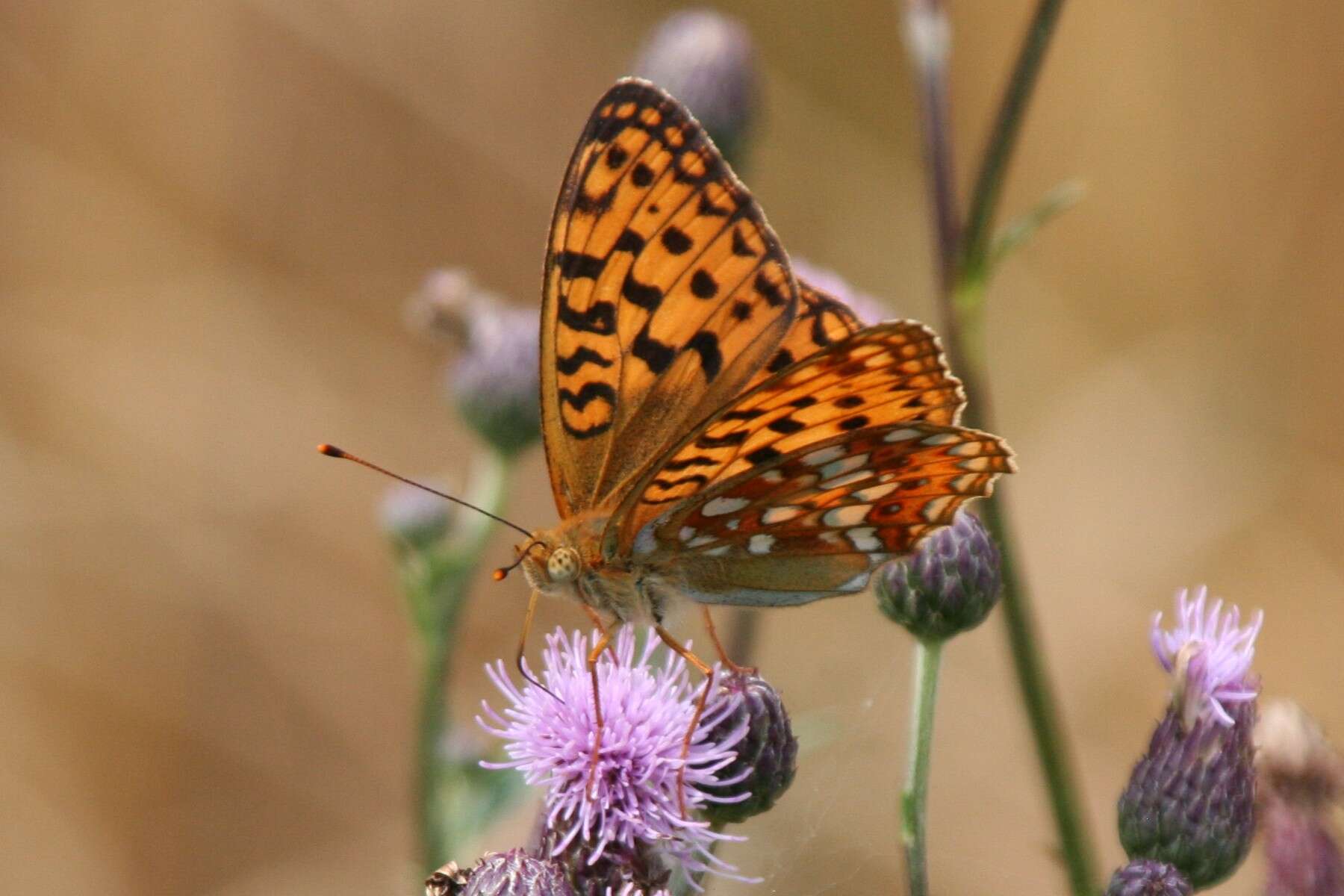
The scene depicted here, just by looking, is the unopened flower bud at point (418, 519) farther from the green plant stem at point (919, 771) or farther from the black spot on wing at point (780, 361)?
the green plant stem at point (919, 771)

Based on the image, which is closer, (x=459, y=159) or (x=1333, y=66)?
(x=1333, y=66)

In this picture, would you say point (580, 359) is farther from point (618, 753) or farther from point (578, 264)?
point (618, 753)

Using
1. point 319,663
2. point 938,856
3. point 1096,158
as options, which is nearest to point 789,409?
point 938,856

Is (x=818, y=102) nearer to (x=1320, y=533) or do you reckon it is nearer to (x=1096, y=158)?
(x=1096, y=158)

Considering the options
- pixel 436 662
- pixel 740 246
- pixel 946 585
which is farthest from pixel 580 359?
pixel 436 662

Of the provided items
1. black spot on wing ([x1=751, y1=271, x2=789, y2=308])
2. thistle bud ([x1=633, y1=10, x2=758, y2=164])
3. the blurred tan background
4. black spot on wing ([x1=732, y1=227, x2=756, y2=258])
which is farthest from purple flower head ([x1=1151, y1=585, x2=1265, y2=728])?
the blurred tan background

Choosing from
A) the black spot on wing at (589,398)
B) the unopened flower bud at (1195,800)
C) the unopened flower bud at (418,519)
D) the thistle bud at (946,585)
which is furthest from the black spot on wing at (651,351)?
the unopened flower bud at (418,519)
